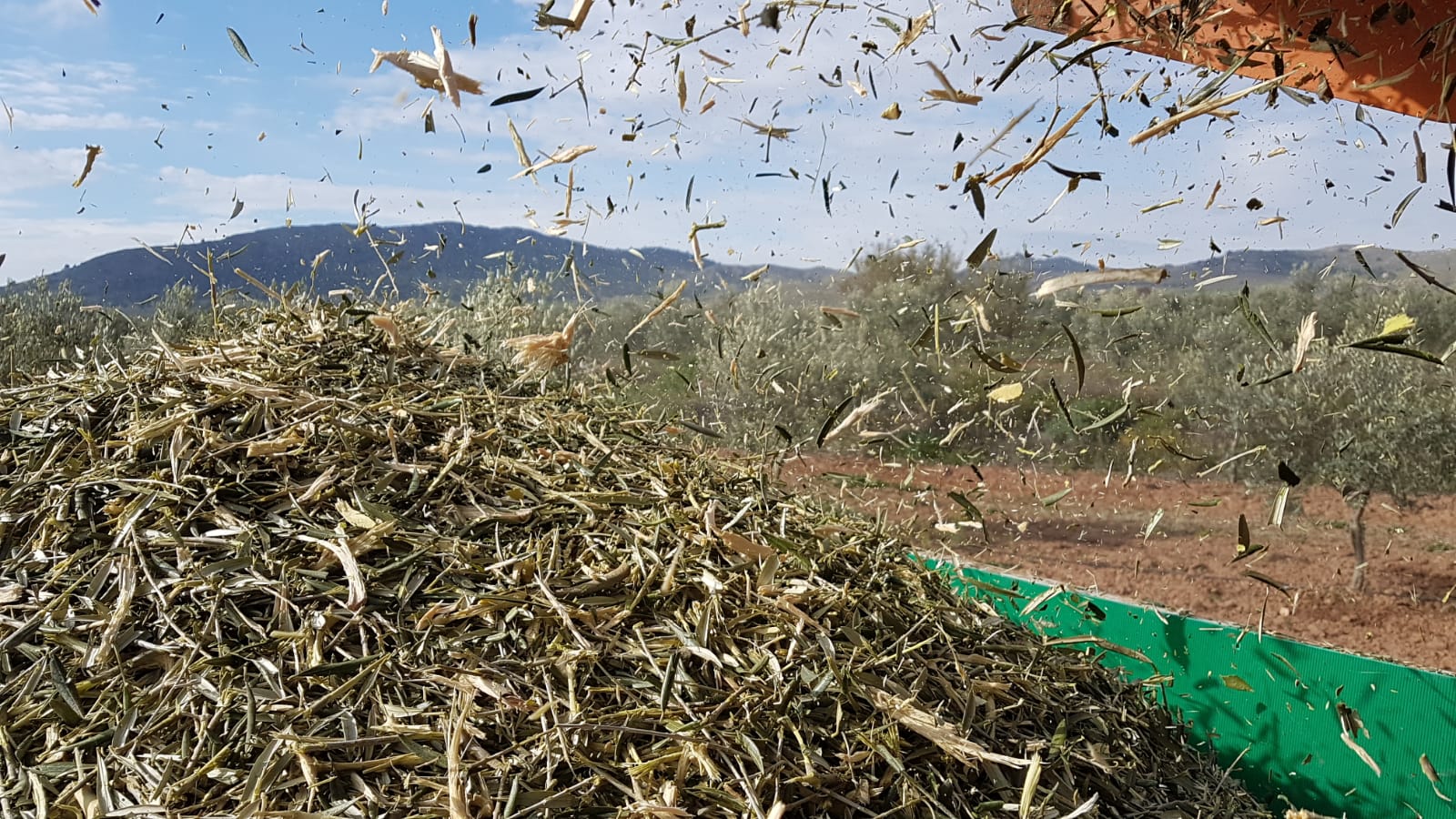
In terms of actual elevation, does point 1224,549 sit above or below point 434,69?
below

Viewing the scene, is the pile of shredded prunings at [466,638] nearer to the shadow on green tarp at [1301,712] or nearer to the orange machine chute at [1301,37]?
the shadow on green tarp at [1301,712]

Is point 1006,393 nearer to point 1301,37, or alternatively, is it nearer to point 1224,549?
point 1301,37

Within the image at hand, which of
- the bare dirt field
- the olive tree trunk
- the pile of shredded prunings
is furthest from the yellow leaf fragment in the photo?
the olive tree trunk

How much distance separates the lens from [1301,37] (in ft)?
6.59

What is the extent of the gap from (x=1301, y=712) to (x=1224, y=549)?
3695mm

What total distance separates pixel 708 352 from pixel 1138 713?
4.81m

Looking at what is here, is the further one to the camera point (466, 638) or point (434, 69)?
point (434, 69)

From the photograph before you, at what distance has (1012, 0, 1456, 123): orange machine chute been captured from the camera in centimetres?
199

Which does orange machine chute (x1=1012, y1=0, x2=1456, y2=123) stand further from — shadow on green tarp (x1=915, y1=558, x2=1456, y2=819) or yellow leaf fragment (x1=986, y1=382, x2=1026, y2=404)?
shadow on green tarp (x1=915, y1=558, x2=1456, y2=819)

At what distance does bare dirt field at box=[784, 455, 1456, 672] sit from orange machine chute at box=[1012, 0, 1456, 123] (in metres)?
2.17

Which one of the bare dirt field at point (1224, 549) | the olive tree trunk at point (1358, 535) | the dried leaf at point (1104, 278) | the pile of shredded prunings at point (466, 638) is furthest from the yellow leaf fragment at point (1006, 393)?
the olive tree trunk at point (1358, 535)

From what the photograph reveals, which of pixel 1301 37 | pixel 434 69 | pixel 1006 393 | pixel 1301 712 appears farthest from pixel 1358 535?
pixel 434 69

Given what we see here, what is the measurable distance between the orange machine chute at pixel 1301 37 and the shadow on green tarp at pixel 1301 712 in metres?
1.19

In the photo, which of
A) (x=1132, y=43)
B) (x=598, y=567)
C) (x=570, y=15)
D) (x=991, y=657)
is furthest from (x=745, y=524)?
(x=1132, y=43)
